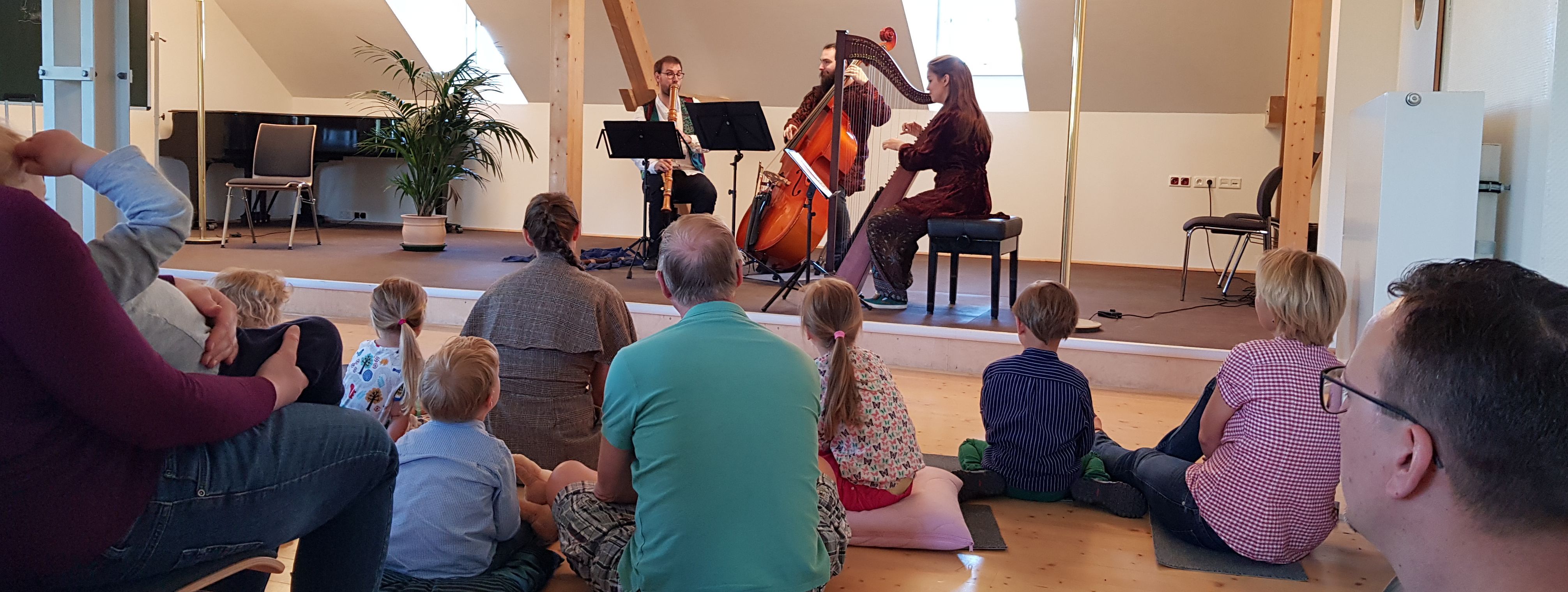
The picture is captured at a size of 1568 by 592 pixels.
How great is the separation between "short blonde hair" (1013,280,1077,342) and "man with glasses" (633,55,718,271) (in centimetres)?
387

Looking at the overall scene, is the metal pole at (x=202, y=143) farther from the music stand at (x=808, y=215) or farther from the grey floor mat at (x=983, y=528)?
the grey floor mat at (x=983, y=528)

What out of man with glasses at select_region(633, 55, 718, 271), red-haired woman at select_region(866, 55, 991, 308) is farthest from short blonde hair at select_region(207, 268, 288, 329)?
man with glasses at select_region(633, 55, 718, 271)

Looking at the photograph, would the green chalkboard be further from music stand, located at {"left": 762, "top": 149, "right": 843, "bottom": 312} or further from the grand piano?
music stand, located at {"left": 762, "top": 149, "right": 843, "bottom": 312}

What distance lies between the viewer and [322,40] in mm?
9352

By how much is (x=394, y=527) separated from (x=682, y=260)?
768 millimetres

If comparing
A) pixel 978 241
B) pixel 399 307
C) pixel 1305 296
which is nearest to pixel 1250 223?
pixel 978 241

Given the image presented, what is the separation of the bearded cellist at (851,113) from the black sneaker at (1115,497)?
2.31 meters

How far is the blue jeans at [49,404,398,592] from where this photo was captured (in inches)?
50.2

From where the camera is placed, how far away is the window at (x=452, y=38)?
9.23 m

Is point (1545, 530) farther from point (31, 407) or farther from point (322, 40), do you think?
point (322, 40)

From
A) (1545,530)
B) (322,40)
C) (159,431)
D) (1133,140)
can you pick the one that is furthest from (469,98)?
(1545,530)

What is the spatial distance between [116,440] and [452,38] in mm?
8818

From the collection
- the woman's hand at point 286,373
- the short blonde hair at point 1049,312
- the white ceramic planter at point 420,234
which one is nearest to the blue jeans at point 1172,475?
the short blonde hair at point 1049,312

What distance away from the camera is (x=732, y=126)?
17.9ft
